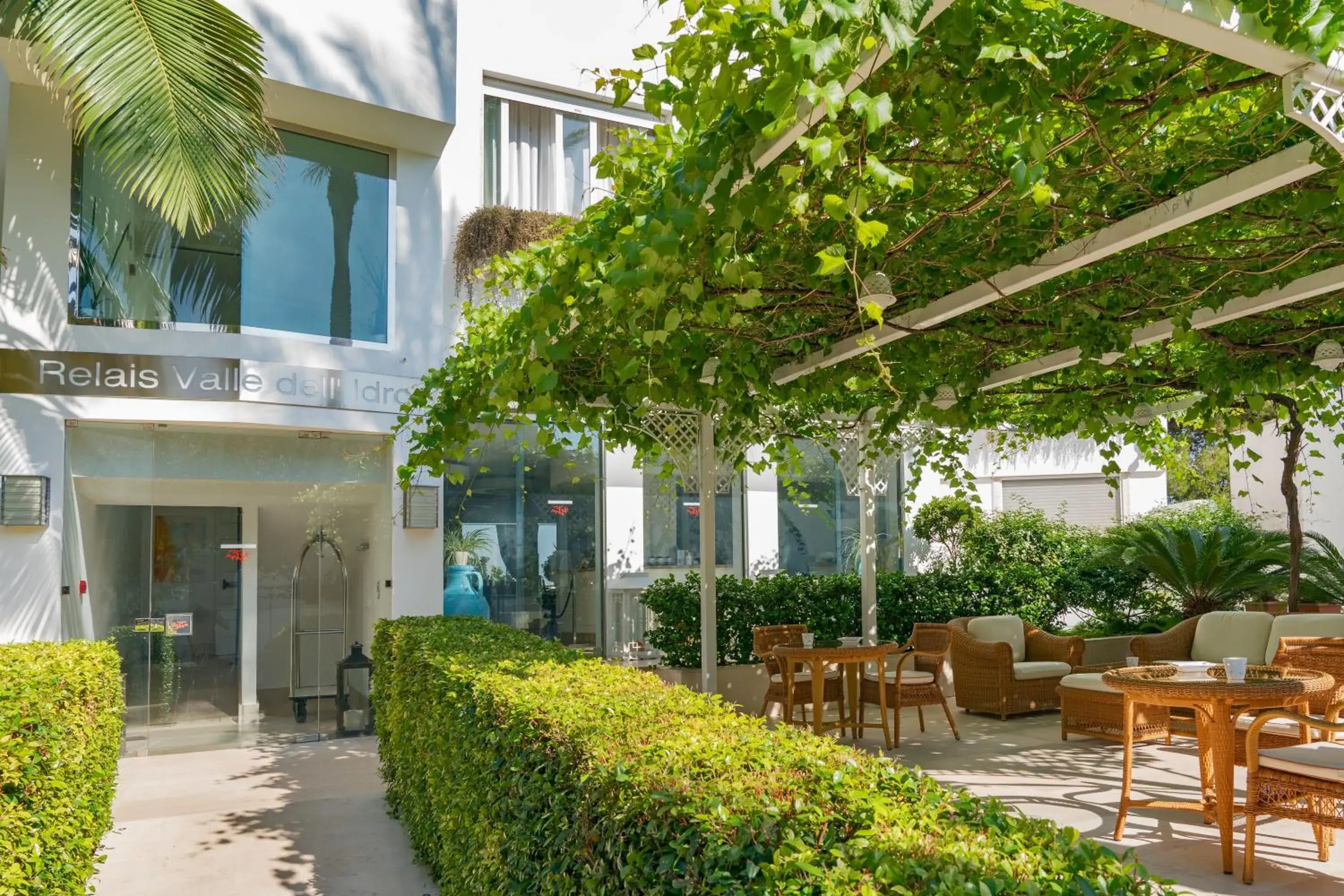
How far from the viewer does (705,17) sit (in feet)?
10.3

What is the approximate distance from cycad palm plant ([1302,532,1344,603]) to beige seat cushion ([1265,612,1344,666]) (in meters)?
3.83

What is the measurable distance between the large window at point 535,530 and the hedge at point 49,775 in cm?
536

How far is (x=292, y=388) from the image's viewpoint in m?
9.30

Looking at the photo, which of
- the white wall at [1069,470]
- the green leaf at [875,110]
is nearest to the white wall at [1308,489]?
the white wall at [1069,470]

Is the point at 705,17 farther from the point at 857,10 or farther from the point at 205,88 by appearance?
the point at 205,88

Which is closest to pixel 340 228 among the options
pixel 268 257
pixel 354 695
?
pixel 268 257

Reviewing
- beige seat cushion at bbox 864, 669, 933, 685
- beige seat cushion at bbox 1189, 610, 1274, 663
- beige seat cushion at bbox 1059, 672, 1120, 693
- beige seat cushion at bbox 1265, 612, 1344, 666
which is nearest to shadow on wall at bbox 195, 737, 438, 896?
beige seat cushion at bbox 864, 669, 933, 685

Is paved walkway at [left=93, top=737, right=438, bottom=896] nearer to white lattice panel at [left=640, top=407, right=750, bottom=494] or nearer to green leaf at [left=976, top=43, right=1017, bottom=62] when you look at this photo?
white lattice panel at [left=640, top=407, right=750, bottom=494]

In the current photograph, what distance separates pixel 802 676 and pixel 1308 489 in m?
11.2

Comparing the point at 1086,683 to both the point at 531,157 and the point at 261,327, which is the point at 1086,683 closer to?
the point at 531,157

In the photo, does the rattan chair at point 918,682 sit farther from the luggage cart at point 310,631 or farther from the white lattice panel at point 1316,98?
the white lattice panel at point 1316,98

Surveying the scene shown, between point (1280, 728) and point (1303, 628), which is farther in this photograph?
point (1303, 628)

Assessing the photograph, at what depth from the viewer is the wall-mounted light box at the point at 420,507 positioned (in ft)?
32.6

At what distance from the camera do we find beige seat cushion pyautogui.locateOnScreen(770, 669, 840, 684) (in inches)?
365
